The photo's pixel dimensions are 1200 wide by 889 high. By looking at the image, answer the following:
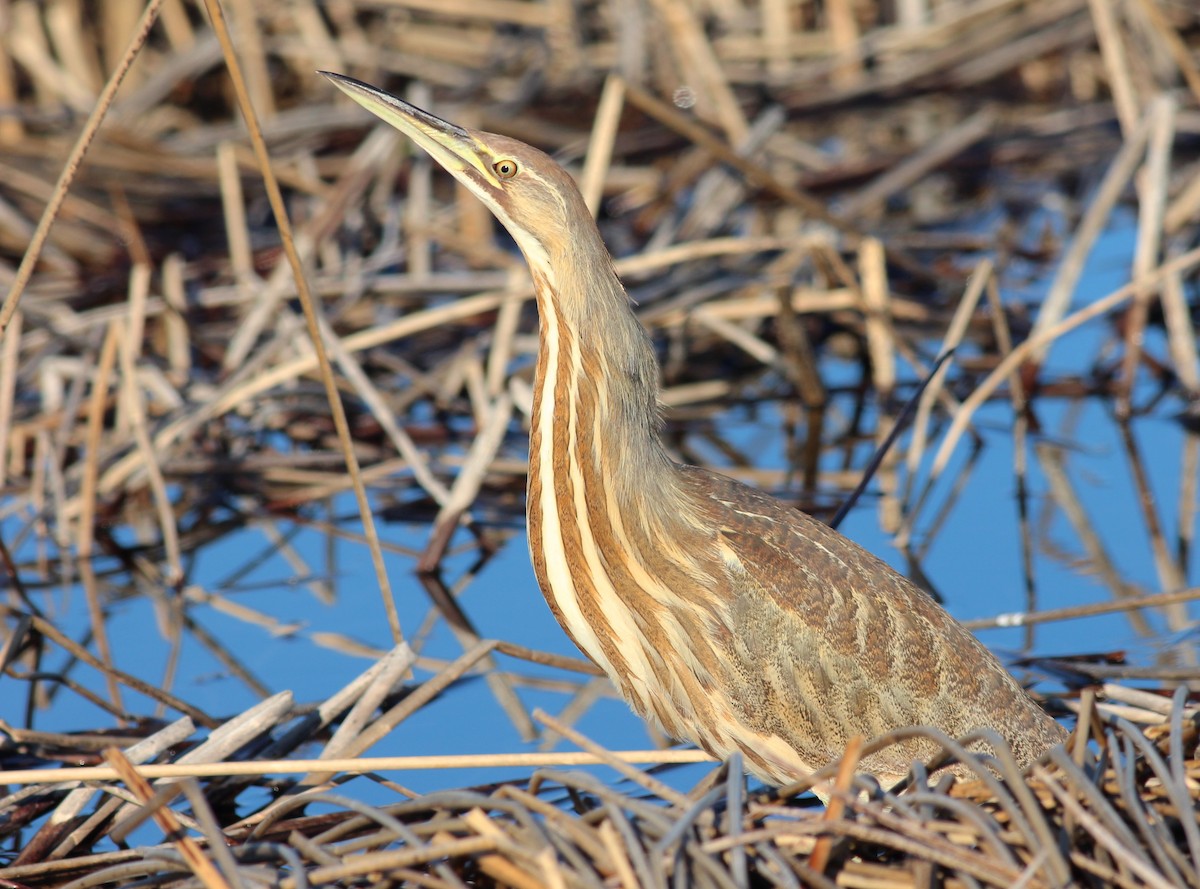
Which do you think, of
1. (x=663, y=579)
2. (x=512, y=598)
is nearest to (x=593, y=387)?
(x=663, y=579)

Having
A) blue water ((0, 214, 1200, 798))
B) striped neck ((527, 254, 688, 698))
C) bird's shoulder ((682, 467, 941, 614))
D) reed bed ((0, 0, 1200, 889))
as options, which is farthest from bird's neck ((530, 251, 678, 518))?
blue water ((0, 214, 1200, 798))

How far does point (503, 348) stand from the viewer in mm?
4098

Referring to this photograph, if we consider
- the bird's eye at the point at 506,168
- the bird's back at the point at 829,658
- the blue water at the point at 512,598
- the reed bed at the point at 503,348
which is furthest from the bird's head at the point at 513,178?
the blue water at the point at 512,598

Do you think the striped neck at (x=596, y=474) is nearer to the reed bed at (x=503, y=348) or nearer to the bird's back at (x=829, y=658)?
the bird's back at (x=829, y=658)

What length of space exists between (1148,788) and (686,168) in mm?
3566

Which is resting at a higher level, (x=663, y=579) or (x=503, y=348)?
(x=503, y=348)

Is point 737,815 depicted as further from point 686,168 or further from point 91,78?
point 91,78

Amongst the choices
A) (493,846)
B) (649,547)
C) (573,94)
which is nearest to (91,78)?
(573,94)

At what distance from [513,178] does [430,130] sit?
171 millimetres

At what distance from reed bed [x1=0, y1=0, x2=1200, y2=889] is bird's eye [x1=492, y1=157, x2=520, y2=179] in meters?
0.46

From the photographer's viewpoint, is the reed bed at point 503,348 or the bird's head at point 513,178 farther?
the bird's head at point 513,178

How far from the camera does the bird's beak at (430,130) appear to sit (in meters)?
2.42

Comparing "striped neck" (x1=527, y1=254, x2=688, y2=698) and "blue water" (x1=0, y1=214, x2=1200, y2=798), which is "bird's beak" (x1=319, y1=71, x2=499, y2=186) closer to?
"striped neck" (x1=527, y1=254, x2=688, y2=698)

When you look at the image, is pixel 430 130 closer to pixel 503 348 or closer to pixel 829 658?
pixel 829 658
